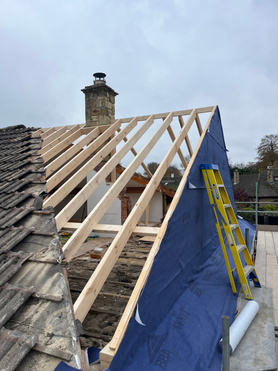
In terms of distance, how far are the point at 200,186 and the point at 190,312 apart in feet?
6.34

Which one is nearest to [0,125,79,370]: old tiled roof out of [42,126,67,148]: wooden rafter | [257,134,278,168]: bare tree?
[42,126,67,148]: wooden rafter

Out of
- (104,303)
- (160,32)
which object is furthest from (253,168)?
(104,303)

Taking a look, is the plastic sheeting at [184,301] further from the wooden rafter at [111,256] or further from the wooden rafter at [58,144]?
the wooden rafter at [58,144]

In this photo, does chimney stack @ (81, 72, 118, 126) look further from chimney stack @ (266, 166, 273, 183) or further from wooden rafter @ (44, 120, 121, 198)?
chimney stack @ (266, 166, 273, 183)

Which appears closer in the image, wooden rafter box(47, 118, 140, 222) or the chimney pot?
wooden rafter box(47, 118, 140, 222)

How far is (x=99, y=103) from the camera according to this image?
8.24 meters

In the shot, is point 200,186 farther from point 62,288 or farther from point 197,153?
point 62,288

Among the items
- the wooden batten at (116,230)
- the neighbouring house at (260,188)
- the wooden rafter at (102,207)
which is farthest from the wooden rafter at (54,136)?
the neighbouring house at (260,188)

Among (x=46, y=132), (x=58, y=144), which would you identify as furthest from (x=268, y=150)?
(x=58, y=144)

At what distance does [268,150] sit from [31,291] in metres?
33.8

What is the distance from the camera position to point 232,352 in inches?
98.0

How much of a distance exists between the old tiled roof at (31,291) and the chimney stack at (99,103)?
541 cm

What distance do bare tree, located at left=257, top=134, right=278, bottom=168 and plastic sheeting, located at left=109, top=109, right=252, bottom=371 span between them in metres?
29.4

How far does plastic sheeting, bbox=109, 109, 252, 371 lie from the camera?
2.09 metres
